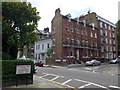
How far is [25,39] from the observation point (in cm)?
1010

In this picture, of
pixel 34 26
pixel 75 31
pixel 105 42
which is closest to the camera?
pixel 34 26

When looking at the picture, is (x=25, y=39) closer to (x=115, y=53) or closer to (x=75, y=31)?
(x=75, y=31)

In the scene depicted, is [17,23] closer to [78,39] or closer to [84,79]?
[84,79]

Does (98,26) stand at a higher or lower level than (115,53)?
higher

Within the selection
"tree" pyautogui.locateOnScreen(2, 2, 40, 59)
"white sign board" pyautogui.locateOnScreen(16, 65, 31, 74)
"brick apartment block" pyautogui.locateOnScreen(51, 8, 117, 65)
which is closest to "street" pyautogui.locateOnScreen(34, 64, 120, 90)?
"white sign board" pyautogui.locateOnScreen(16, 65, 31, 74)

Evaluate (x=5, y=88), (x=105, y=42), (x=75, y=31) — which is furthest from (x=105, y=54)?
(x=5, y=88)

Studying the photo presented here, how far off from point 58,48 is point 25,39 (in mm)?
22696

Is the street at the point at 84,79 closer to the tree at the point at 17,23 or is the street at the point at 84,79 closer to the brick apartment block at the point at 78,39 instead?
the tree at the point at 17,23

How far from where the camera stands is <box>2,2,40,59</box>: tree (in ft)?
31.2

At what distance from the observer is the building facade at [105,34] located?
44.5 metres

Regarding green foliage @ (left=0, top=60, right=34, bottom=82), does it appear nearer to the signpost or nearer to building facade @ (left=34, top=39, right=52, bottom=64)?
the signpost

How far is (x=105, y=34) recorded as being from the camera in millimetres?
47406

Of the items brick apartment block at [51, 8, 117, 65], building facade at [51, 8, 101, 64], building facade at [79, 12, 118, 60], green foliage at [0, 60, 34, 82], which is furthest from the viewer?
building facade at [79, 12, 118, 60]

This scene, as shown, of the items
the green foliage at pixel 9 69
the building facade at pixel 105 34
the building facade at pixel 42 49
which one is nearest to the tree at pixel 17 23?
the green foliage at pixel 9 69
